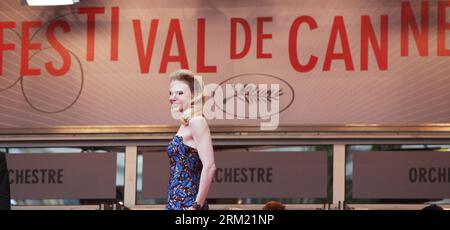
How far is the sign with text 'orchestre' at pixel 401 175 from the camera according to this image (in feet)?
24.8

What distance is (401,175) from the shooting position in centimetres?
762

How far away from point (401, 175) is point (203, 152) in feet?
10.7

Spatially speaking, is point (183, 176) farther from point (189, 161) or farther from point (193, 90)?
point (193, 90)

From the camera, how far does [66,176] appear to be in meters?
7.98

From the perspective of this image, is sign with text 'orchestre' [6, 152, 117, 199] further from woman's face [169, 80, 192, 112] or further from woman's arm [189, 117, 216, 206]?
woman's arm [189, 117, 216, 206]

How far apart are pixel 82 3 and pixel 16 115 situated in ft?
3.55

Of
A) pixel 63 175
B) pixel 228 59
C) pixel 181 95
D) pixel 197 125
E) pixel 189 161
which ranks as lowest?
pixel 63 175

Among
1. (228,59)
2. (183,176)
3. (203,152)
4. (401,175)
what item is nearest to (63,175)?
(228,59)

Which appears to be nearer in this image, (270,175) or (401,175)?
(401,175)

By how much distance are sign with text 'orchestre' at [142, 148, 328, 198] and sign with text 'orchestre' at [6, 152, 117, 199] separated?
2.96 ft

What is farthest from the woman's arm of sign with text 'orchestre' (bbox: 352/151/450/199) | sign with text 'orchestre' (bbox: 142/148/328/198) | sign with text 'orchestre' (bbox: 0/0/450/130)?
sign with text 'orchestre' (bbox: 352/151/450/199)

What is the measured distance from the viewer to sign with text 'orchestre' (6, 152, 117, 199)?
7.94 meters
